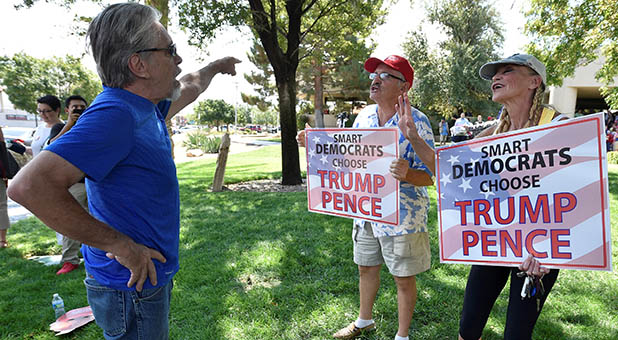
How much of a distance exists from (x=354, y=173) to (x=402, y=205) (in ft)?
1.57

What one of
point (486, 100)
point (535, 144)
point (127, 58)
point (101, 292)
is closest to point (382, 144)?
point (535, 144)

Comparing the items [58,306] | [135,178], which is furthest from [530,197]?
[58,306]

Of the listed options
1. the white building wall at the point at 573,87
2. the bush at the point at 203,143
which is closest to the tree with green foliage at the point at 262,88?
the bush at the point at 203,143

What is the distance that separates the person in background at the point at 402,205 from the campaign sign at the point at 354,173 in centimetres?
9

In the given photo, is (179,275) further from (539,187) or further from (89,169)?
(539,187)

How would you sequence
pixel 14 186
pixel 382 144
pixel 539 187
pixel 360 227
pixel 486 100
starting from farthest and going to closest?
pixel 486 100
pixel 360 227
pixel 382 144
pixel 539 187
pixel 14 186

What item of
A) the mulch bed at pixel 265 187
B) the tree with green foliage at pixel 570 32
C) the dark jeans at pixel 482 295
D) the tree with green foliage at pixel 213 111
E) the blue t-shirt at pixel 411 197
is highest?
the tree with green foliage at pixel 213 111

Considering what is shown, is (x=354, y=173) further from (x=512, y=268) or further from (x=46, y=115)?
(x=46, y=115)

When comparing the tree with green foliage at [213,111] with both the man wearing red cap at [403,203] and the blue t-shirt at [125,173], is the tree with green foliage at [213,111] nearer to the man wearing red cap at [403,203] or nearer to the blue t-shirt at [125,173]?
the man wearing red cap at [403,203]

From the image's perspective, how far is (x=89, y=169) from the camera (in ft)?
3.93

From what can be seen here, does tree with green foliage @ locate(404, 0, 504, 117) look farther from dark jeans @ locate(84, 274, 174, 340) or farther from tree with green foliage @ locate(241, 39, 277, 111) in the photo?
dark jeans @ locate(84, 274, 174, 340)

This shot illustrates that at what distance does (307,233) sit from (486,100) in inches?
1187

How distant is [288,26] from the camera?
930 cm

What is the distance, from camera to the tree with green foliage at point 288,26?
299 inches
